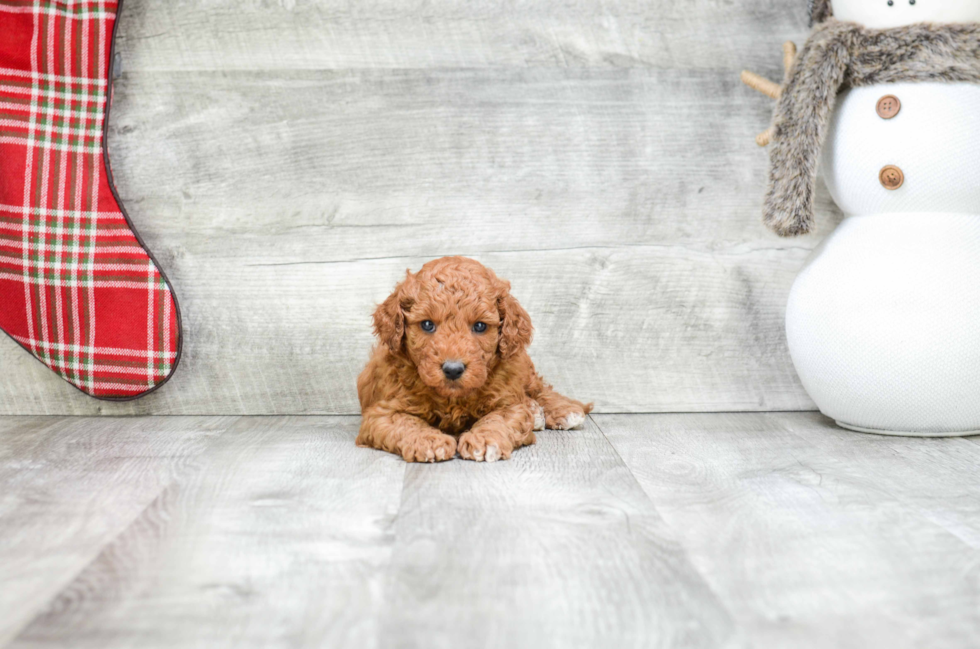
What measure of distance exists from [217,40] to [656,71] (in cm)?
108

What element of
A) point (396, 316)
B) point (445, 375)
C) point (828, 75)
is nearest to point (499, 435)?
point (445, 375)

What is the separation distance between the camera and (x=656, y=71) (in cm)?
206

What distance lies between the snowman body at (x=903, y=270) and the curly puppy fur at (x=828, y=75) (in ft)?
0.12

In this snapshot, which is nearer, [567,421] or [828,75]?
[828,75]

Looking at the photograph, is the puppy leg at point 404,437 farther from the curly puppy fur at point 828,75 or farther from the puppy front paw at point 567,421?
the curly puppy fur at point 828,75

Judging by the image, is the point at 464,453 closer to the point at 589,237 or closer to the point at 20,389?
the point at 589,237

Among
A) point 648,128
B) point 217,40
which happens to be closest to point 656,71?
point 648,128

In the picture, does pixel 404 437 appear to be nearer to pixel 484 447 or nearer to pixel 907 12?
pixel 484 447

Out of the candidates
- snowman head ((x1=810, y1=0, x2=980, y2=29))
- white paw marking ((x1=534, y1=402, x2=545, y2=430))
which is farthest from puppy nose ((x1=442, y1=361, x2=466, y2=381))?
snowman head ((x1=810, y1=0, x2=980, y2=29))

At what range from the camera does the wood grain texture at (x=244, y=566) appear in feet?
2.81

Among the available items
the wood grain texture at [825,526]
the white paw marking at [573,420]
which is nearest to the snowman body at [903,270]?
the wood grain texture at [825,526]

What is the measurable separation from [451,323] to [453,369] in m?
0.09

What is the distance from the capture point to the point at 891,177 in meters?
1.68

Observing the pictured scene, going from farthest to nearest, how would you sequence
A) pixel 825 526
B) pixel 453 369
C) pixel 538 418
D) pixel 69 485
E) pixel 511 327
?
pixel 538 418 < pixel 511 327 < pixel 453 369 < pixel 69 485 < pixel 825 526
